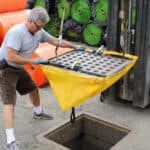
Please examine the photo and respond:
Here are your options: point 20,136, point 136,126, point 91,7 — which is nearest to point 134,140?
point 136,126

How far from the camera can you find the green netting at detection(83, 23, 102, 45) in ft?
22.9

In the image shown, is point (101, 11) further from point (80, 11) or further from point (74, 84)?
point (74, 84)

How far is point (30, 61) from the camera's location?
334 cm

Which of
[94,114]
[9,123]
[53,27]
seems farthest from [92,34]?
[9,123]

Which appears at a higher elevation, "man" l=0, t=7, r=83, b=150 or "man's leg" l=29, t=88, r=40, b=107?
"man" l=0, t=7, r=83, b=150

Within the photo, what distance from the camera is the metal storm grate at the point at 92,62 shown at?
3.11 meters

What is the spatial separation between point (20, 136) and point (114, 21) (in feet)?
6.11

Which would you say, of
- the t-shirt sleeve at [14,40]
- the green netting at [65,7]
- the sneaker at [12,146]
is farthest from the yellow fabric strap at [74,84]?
the green netting at [65,7]

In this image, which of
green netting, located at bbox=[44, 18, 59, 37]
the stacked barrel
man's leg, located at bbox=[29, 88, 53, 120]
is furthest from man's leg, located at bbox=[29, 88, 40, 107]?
green netting, located at bbox=[44, 18, 59, 37]

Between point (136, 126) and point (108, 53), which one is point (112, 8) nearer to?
point (108, 53)

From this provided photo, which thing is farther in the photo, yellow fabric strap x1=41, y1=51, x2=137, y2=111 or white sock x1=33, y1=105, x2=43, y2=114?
white sock x1=33, y1=105, x2=43, y2=114

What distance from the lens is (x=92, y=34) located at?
7.09m

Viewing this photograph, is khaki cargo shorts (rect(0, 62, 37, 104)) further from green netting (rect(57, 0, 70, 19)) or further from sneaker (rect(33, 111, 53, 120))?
green netting (rect(57, 0, 70, 19))

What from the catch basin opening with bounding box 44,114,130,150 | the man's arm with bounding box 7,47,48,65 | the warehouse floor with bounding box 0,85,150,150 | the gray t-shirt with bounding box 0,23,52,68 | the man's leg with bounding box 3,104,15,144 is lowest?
the catch basin opening with bounding box 44,114,130,150
